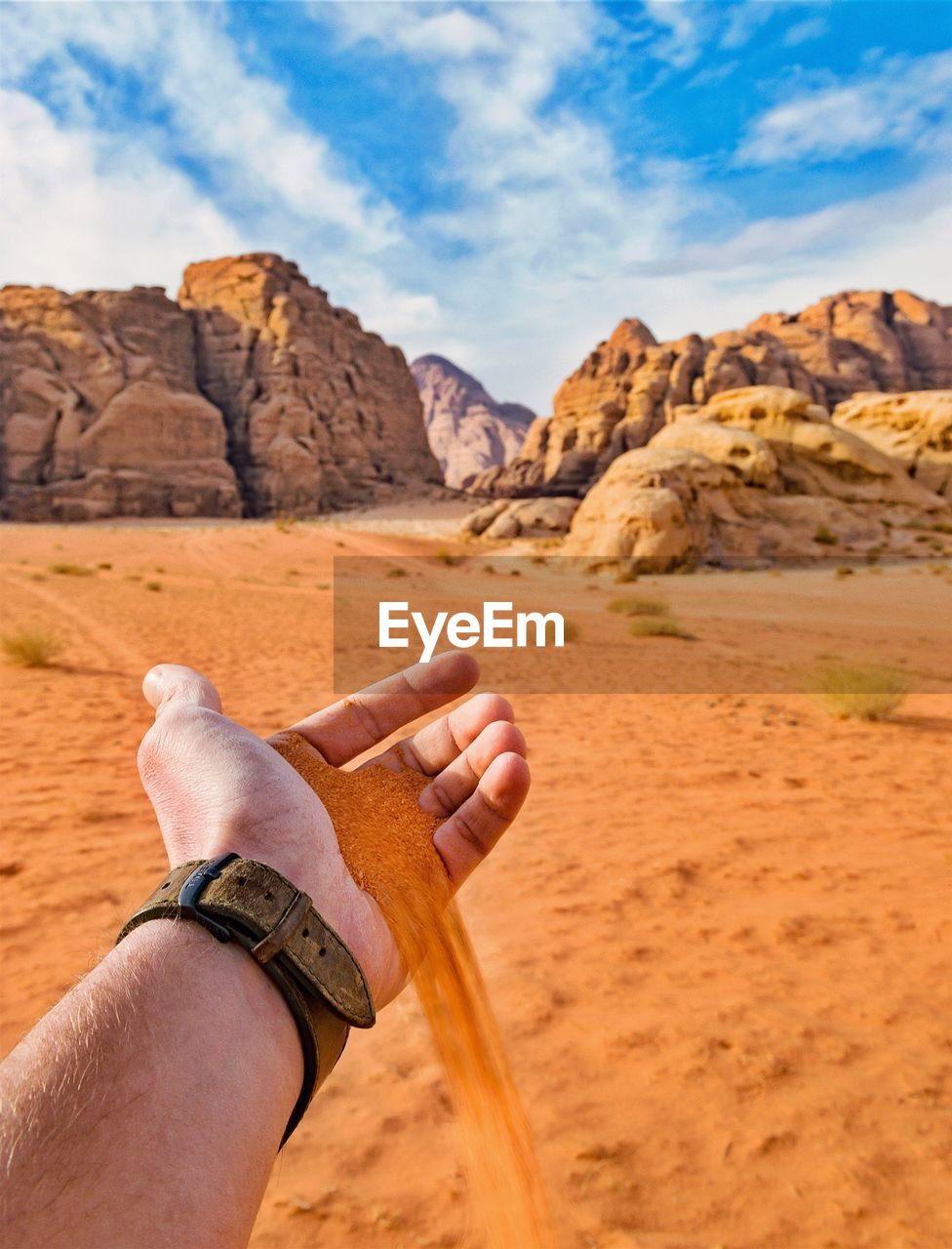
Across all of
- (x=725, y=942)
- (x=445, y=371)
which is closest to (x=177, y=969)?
(x=725, y=942)

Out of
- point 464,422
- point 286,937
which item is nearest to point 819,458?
point 286,937

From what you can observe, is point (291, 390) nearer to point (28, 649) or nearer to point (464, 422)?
point (28, 649)

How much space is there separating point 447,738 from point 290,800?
2.65 feet

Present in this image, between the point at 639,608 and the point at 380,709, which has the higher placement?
the point at 380,709

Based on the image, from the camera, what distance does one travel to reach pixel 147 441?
131 feet

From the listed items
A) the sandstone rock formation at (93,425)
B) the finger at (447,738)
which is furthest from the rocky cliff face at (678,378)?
the finger at (447,738)

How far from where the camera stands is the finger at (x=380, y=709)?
7.73 feet

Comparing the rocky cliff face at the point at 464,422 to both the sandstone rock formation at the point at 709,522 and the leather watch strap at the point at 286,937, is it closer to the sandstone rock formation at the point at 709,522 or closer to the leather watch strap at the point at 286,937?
the sandstone rock formation at the point at 709,522

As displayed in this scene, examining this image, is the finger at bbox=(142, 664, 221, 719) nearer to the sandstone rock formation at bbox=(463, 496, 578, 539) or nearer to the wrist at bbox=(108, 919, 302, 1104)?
the wrist at bbox=(108, 919, 302, 1104)

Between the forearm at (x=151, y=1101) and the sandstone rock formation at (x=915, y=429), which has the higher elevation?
the sandstone rock formation at (x=915, y=429)

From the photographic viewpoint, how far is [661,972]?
2771 mm

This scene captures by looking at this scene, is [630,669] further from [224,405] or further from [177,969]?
[224,405]

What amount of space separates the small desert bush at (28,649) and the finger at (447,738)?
6712 mm

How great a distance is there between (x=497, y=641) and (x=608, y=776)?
6765 mm
